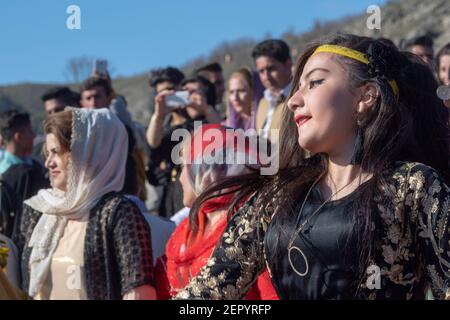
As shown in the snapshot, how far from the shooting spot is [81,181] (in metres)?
4.33

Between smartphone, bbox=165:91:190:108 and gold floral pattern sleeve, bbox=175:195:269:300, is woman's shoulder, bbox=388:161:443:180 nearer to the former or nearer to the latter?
gold floral pattern sleeve, bbox=175:195:269:300

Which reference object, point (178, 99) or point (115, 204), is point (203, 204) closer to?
point (115, 204)

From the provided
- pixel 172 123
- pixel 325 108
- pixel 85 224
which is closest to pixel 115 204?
pixel 85 224

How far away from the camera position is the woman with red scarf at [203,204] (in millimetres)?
3770

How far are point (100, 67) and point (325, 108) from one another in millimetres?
5041

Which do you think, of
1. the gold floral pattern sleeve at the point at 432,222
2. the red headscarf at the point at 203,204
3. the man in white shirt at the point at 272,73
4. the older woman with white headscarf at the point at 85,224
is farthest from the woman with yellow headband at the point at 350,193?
the man in white shirt at the point at 272,73

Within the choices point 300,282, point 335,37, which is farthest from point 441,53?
point 300,282

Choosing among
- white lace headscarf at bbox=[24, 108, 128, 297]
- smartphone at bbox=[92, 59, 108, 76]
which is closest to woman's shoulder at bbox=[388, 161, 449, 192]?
white lace headscarf at bbox=[24, 108, 128, 297]

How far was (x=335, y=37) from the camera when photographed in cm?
264

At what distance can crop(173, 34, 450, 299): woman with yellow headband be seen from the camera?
232 cm

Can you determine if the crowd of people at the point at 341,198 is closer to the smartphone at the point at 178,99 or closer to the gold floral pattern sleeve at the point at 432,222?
the gold floral pattern sleeve at the point at 432,222

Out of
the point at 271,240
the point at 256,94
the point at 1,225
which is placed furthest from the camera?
the point at 256,94
